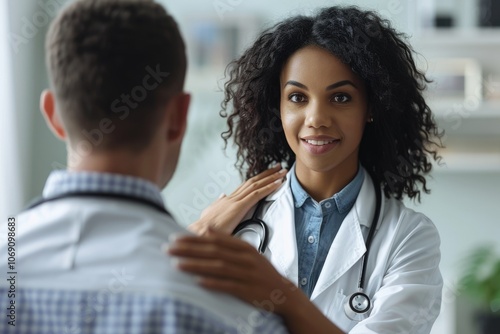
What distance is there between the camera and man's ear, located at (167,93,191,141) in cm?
107

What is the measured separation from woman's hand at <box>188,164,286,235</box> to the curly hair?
10 cm

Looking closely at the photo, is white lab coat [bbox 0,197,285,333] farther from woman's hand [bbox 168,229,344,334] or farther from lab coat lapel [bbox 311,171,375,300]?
lab coat lapel [bbox 311,171,375,300]

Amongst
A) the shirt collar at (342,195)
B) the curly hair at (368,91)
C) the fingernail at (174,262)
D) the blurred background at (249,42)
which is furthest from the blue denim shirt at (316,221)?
the blurred background at (249,42)

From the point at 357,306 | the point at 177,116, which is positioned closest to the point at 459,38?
the point at 357,306

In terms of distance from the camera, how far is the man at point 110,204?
953mm

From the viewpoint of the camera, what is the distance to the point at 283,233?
1812mm

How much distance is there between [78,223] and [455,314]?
328 centimetres

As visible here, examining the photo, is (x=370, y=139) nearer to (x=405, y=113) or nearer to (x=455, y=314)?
(x=405, y=113)

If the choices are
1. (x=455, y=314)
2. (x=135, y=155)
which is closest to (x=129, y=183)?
(x=135, y=155)

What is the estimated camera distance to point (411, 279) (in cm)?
166

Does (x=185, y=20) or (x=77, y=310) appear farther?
(x=185, y=20)

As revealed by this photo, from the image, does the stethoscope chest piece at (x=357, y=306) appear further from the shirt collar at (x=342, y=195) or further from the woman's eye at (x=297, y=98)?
the woman's eye at (x=297, y=98)

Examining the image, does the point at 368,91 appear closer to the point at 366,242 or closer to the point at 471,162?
the point at 366,242

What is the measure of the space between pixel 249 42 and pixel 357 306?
99.3 inches
